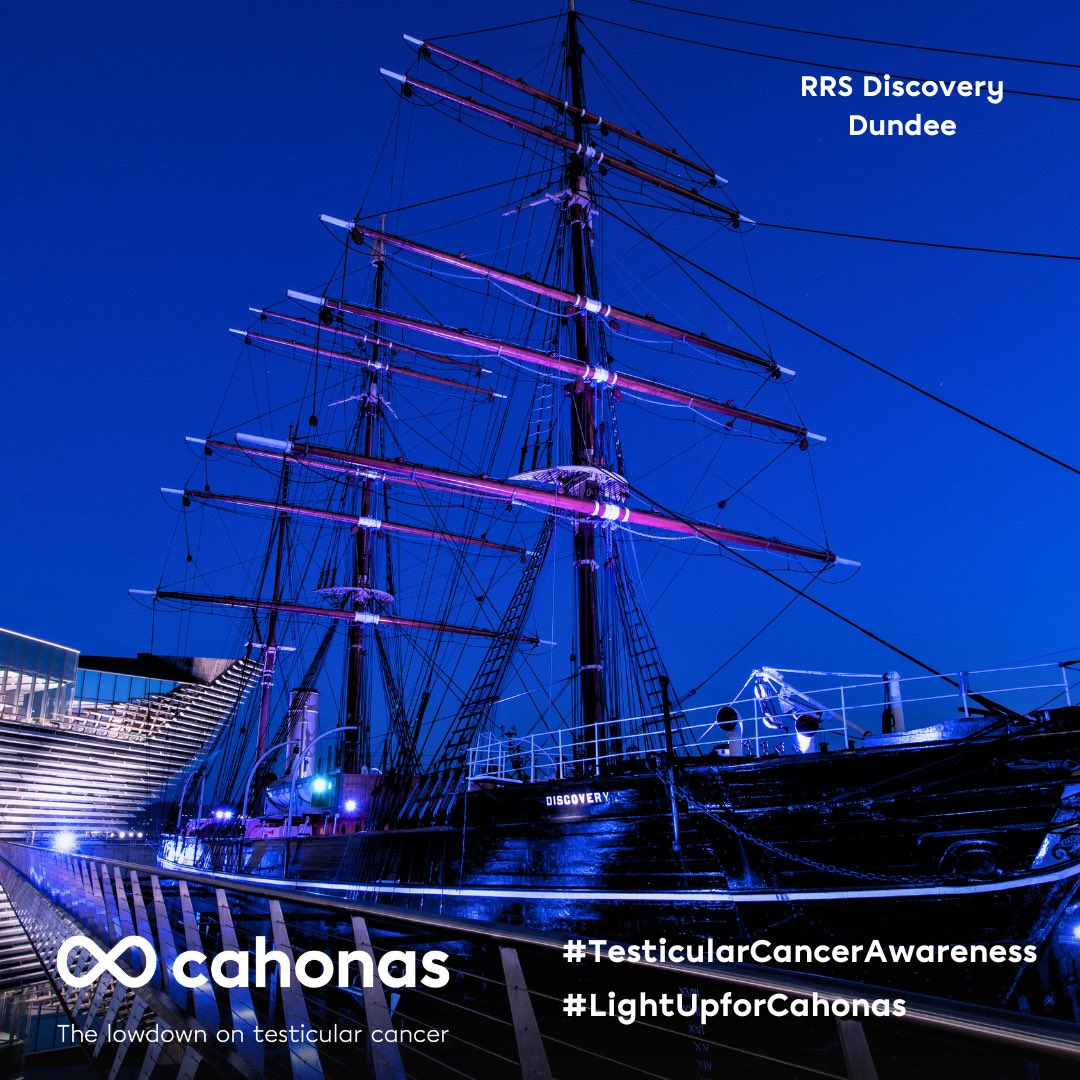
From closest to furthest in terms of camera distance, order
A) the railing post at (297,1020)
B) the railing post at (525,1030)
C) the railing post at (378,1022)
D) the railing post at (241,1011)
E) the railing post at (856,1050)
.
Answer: the railing post at (856,1050) < the railing post at (525,1030) < the railing post at (378,1022) < the railing post at (297,1020) < the railing post at (241,1011)

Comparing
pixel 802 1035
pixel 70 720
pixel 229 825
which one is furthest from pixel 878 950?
pixel 70 720

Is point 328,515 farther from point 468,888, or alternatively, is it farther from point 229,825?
point 468,888

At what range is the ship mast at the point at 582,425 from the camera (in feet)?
48.7

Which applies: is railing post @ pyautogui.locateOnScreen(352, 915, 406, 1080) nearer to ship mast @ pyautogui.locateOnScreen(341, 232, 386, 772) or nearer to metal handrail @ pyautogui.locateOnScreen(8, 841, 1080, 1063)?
metal handrail @ pyautogui.locateOnScreen(8, 841, 1080, 1063)

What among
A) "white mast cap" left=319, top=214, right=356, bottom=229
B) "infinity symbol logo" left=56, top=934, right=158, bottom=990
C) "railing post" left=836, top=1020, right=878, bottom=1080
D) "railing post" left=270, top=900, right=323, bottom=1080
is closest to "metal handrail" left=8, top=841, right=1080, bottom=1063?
"railing post" left=836, top=1020, right=878, bottom=1080

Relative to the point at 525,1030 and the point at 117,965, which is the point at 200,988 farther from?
the point at 525,1030

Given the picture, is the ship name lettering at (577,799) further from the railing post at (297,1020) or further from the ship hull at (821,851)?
the railing post at (297,1020)

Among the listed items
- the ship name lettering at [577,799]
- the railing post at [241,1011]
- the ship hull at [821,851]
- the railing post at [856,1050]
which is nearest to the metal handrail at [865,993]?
the railing post at [856,1050]

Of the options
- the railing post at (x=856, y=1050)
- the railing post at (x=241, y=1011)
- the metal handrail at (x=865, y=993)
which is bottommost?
the railing post at (x=241, y=1011)

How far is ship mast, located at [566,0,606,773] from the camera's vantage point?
14852mm


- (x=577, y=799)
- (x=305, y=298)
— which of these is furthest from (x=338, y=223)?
(x=577, y=799)

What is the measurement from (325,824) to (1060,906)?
13.3 m

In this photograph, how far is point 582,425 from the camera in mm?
18125

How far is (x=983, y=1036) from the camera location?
1378 millimetres
